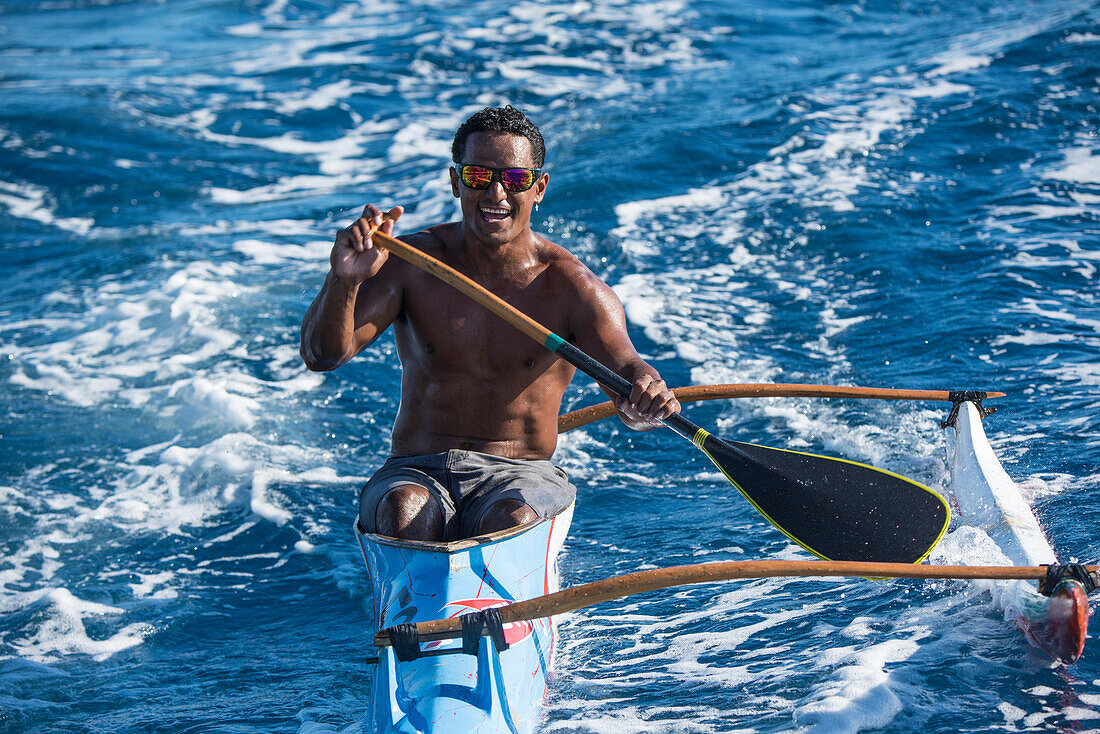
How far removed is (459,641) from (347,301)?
1.20 metres

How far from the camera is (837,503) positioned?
12.8 ft

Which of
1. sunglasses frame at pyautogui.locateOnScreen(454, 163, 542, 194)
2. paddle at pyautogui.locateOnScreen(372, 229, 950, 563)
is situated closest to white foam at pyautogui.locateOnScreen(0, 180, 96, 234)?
sunglasses frame at pyautogui.locateOnScreen(454, 163, 542, 194)

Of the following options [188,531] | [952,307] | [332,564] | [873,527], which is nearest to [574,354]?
[873,527]

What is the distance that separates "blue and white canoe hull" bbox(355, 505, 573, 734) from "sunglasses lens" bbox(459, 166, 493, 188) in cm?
123

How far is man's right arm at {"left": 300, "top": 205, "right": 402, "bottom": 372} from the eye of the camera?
11.3 ft

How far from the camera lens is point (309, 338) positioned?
141 inches

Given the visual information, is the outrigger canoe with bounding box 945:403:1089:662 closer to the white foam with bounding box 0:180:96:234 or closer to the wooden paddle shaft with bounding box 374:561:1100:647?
the wooden paddle shaft with bounding box 374:561:1100:647

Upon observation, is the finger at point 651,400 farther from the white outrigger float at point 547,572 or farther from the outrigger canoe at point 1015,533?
the outrigger canoe at point 1015,533

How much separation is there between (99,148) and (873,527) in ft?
34.5

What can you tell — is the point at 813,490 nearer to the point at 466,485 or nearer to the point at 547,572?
the point at 547,572

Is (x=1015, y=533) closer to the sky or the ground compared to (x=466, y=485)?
closer to the ground

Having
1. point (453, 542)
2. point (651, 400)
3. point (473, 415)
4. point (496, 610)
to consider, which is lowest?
point (496, 610)

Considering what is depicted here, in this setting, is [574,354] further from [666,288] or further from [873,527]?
[666,288]

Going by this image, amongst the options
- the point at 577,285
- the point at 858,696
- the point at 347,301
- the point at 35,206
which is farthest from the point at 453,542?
the point at 35,206
